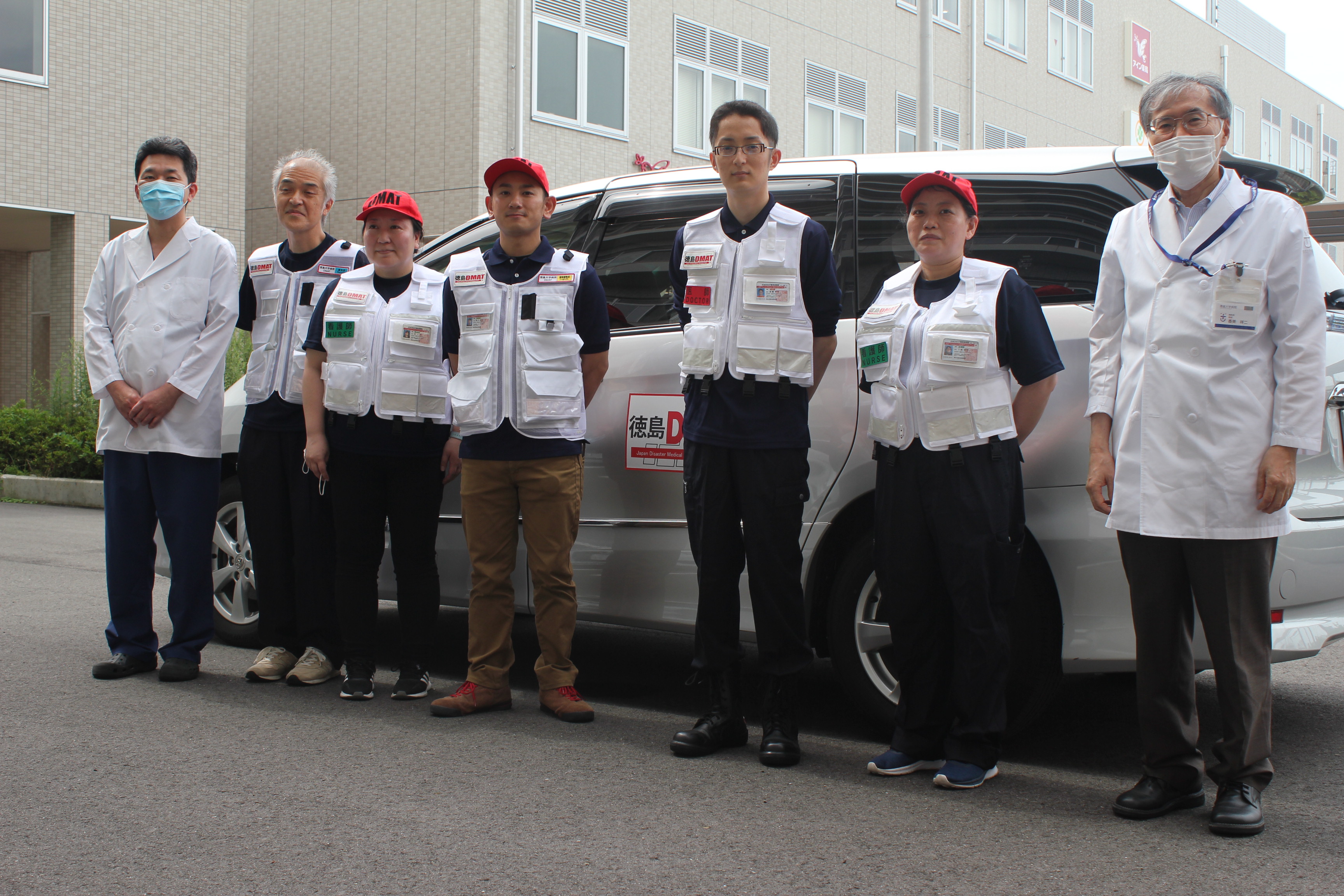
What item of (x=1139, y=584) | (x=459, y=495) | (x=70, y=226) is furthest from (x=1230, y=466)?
(x=70, y=226)

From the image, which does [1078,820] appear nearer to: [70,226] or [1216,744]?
[1216,744]

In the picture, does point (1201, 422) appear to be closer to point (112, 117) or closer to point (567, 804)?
point (567, 804)

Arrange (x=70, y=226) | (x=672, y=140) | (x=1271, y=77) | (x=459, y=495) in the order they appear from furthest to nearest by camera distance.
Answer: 1. (x=1271, y=77)
2. (x=672, y=140)
3. (x=70, y=226)
4. (x=459, y=495)

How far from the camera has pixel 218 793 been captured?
358cm

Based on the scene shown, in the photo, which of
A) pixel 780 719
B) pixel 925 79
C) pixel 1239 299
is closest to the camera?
pixel 1239 299

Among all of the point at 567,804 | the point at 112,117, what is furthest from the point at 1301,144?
the point at 567,804

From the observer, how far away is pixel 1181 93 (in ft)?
11.2

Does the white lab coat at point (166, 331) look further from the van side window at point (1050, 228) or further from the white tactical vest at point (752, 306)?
the van side window at point (1050, 228)

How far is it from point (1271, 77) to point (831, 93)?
22.0 meters

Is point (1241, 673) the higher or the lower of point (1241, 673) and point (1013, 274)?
the lower

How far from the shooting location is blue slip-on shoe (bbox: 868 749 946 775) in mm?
3838

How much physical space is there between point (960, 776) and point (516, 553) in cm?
182

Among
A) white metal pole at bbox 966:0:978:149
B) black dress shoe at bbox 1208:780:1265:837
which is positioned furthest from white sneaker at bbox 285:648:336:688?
white metal pole at bbox 966:0:978:149

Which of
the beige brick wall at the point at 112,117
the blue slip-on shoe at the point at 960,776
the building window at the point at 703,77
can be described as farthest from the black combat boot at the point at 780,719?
the building window at the point at 703,77
